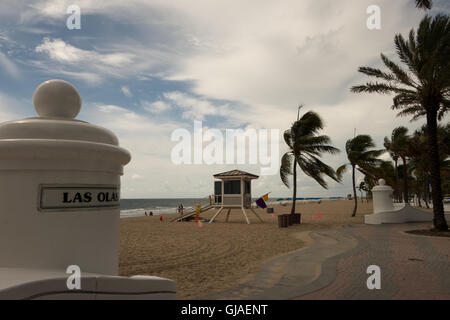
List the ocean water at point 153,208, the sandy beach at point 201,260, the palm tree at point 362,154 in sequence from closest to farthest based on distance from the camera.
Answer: the sandy beach at point 201,260 < the palm tree at point 362,154 < the ocean water at point 153,208

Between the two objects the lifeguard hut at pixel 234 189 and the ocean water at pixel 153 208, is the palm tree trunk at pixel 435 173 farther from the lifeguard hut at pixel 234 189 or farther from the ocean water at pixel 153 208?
the ocean water at pixel 153 208

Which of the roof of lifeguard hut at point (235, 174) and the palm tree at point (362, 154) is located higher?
the palm tree at point (362, 154)

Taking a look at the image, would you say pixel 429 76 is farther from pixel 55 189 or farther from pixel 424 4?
pixel 55 189

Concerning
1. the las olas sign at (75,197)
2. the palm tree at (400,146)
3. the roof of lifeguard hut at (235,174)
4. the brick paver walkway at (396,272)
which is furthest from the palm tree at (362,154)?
the las olas sign at (75,197)

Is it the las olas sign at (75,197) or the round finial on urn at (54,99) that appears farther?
the round finial on urn at (54,99)

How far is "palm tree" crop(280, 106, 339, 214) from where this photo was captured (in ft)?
69.7

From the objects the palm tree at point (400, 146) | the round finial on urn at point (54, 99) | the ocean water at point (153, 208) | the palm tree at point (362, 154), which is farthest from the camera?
the ocean water at point (153, 208)

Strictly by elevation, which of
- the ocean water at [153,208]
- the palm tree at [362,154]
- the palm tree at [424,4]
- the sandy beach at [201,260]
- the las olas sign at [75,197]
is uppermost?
the palm tree at [424,4]

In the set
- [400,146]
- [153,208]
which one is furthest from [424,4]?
[153,208]

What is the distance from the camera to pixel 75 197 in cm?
204

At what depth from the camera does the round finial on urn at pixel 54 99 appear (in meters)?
2.25

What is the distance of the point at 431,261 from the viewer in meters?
8.01

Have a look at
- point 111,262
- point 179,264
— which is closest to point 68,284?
point 111,262
